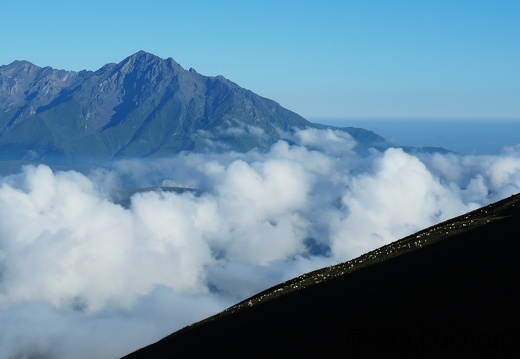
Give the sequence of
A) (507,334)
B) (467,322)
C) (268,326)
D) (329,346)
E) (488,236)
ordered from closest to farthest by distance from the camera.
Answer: (507,334)
(467,322)
(329,346)
(268,326)
(488,236)

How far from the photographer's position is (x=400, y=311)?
131ft

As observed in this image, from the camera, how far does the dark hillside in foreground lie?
34625mm

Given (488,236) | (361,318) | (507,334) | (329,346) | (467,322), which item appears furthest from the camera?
(488,236)

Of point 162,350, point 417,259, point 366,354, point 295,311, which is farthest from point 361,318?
point 162,350

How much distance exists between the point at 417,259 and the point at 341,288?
7.05 m

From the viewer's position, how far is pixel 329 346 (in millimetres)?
38562

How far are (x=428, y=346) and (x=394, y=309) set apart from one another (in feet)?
21.9

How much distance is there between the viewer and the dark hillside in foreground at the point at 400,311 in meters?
34.6

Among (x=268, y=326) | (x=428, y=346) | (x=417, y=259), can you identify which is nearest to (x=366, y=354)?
(x=428, y=346)

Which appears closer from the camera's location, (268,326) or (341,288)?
(268,326)

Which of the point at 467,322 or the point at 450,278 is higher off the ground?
the point at 450,278

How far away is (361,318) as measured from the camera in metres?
41.2

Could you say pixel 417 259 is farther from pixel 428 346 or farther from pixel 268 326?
pixel 428 346

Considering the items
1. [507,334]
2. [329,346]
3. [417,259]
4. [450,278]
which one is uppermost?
[417,259]
